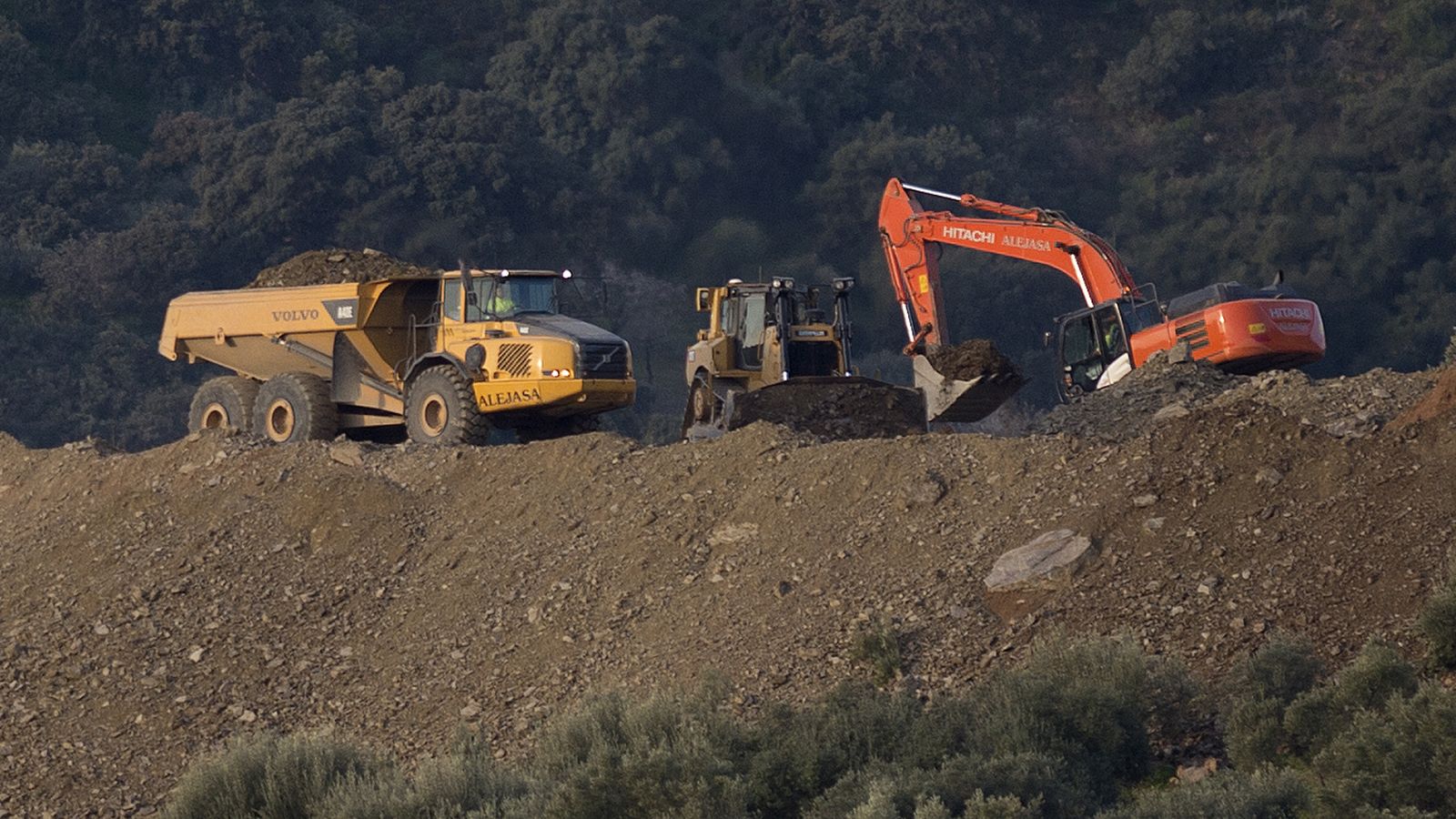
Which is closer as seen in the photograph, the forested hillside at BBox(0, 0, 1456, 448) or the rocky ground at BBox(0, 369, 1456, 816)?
the rocky ground at BBox(0, 369, 1456, 816)

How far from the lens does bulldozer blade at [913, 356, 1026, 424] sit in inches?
913

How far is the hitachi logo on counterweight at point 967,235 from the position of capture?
28.6 meters

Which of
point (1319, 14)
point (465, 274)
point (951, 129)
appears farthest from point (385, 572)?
point (1319, 14)

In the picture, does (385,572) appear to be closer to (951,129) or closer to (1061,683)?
(1061,683)

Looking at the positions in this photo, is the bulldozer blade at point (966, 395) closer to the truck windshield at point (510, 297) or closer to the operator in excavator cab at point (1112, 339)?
the operator in excavator cab at point (1112, 339)

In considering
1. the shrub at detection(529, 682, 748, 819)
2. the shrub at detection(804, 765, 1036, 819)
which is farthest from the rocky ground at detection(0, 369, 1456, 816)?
the shrub at detection(804, 765, 1036, 819)

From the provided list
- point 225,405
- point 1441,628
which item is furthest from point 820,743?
point 225,405

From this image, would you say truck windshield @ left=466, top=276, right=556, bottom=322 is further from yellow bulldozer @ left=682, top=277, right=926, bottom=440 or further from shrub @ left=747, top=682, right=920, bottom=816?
shrub @ left=747, top=682, right=920, bottom=816

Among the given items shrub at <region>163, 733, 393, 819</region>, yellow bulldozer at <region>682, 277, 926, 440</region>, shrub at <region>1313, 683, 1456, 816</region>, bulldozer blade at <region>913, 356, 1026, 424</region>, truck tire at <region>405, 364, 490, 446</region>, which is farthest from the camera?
bulldozer blade at <region>913, 356, 1026, 424</region>

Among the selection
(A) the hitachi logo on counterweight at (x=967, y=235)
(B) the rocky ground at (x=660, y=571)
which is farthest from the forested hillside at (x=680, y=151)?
(B) the rocky ground at (x=660, y=571)

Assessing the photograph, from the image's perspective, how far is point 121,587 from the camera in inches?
693

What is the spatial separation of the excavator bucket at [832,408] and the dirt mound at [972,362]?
5.45 feet

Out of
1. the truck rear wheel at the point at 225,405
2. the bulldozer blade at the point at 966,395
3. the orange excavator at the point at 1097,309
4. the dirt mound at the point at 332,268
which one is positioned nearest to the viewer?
the bulldozer blade at the point at 966,395

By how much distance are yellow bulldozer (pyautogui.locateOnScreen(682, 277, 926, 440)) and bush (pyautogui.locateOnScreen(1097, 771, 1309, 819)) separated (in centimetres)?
1002
